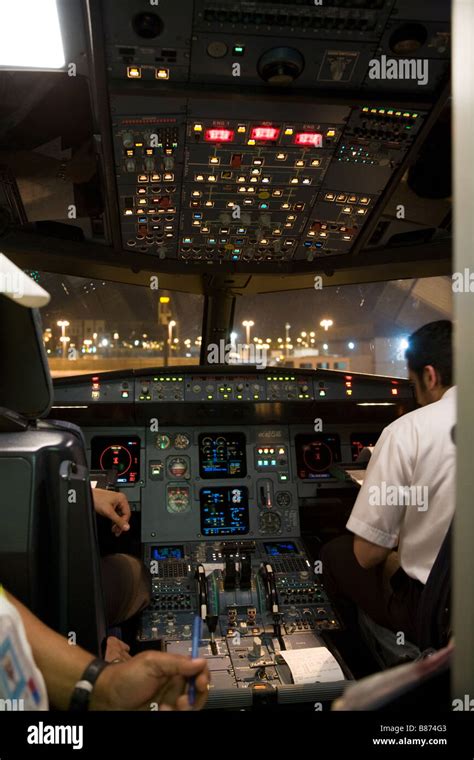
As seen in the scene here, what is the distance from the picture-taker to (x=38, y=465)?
3.53 ft

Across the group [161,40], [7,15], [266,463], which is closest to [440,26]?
[161,40]

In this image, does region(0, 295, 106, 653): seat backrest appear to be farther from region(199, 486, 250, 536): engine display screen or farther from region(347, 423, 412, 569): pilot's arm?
region(199, 486, 250, 536): engine display screen

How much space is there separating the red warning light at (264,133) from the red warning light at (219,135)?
A: 0.21 feet

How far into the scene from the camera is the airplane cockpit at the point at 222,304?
1155 millimetres

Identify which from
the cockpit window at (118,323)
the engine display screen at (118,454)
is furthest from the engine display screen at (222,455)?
the cockpit window at (118,323)

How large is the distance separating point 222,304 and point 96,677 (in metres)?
2.30

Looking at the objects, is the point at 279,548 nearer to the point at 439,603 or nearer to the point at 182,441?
the point at 182,441

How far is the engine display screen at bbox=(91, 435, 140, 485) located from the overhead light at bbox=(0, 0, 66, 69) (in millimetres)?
1904

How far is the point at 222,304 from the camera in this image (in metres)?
2.98

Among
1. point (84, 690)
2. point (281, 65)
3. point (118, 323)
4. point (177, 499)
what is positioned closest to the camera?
point (84, 690)

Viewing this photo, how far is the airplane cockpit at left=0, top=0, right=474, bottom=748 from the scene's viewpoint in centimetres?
116

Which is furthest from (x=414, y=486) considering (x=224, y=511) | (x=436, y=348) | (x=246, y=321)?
(x=246, y=321)

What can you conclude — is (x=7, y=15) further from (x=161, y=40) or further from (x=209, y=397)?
(x=209, y=397)
